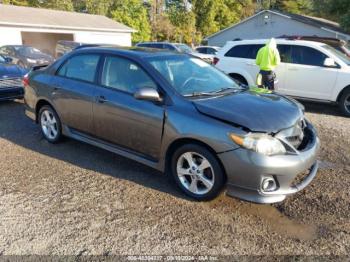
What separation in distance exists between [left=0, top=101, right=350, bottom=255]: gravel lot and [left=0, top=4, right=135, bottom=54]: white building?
20221 mm

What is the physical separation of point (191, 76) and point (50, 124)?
264 cm

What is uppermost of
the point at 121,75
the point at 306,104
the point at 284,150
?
the point at 121,75

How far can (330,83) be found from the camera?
306 inches

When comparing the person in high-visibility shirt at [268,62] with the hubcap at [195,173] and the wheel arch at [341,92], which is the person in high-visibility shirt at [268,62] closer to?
the wheel arch at [341,92]

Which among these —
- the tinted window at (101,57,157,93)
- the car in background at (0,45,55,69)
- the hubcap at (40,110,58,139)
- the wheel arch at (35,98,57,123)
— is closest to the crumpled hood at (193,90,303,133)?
the tinted window at (101,57,157,93)

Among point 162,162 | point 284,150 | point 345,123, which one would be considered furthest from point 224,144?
point 345,123

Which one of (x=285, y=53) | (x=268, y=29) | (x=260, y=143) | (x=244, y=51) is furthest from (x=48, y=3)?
(x=260, y=143)

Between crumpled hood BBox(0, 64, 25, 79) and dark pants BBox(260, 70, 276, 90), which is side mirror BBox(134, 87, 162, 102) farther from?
crumpled hood BBox(0, 64, 25, 79)

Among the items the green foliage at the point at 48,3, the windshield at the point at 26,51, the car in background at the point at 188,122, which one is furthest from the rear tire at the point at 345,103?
the green foliage at the point at 48,3

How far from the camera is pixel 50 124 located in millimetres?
5543

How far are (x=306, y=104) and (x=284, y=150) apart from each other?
6133mm

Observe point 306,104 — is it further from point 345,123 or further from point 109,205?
point 109,205

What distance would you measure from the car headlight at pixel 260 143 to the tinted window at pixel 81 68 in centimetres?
241

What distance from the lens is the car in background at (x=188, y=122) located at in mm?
3357
